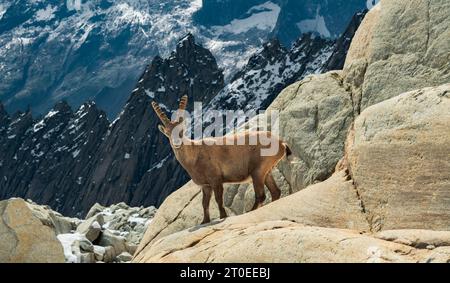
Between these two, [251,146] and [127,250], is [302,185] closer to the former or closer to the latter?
[251,146]

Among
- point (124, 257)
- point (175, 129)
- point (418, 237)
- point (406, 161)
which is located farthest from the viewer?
point (124, 257)

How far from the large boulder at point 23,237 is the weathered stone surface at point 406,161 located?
37.1ft

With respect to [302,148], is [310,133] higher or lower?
higher

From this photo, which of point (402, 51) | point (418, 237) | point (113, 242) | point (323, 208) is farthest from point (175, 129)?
point (113, 242)

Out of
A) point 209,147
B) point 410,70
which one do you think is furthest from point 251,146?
point 410,70

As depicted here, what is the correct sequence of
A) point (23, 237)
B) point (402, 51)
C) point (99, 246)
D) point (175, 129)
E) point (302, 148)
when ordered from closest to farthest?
point (175, 129) < point (23, 237) < point (402, 51) < point (302, 148) < point (99, 246)

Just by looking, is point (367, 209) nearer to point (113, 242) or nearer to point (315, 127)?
point (315, 127)

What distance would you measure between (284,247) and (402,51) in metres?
12.2

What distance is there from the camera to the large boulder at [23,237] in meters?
24.4

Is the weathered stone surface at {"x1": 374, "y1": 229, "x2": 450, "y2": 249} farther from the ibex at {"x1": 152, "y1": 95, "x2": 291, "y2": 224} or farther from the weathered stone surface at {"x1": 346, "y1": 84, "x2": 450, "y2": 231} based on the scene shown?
the ibex at {"x1": 152, "y1": 95, "x2": 291, "y2": 224}

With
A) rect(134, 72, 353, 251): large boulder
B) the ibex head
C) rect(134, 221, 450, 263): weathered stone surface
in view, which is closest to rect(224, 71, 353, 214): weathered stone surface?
rect(134, 72, 353, 251): large boulder

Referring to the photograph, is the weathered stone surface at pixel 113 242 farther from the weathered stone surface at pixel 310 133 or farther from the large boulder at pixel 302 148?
the weathered stone surface at pixel 310 133

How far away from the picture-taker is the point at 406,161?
54.2 feet
